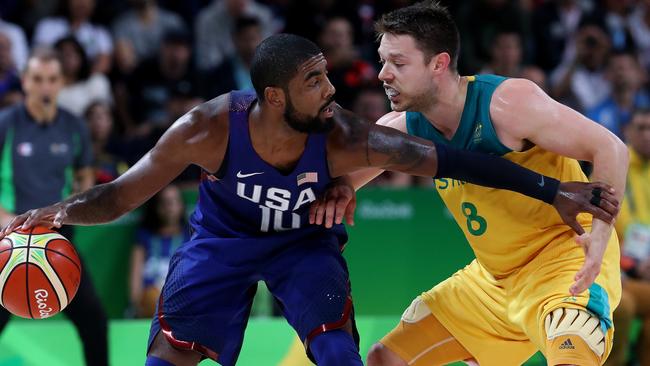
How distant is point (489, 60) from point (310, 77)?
6586 millimetres

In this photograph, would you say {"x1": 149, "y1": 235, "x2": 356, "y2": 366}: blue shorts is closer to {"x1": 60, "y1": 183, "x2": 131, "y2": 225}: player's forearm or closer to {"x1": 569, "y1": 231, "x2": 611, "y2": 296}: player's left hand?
{"x1": 60, "y1": 183, "x2": 131, "y2": 225}: player's forearm

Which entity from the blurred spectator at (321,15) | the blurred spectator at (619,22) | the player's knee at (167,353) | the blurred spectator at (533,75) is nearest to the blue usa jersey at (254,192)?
the player's knee at (167,353)

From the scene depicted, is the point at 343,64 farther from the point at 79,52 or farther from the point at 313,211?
the point at 313,211

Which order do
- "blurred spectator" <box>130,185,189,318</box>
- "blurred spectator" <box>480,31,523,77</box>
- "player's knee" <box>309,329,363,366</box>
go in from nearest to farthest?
"player's knee" <box>309,329,363,366</box> → "blurred spectator" <box>130,185,189,318</box> → "blurred spectator" <box>480,31,523,77</box>

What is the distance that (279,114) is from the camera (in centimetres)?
465

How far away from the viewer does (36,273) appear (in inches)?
186

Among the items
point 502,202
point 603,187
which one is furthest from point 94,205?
point 603,187

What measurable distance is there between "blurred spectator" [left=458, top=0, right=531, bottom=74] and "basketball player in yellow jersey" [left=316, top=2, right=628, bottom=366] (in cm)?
589

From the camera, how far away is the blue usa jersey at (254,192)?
184 inches

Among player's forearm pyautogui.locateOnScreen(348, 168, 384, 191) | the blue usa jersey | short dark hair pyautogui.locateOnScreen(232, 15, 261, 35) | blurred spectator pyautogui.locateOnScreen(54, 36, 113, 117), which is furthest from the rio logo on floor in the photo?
short dark hair pyautogui.locateOnScreen(232, 15, 261, 35)

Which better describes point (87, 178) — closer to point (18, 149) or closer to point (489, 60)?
point (18, 149)

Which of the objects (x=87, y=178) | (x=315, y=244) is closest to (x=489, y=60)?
(x=87, y=178)

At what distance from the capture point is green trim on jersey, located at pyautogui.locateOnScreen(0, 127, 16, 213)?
6.96 m

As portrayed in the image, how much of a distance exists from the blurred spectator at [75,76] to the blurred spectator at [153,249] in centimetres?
145
